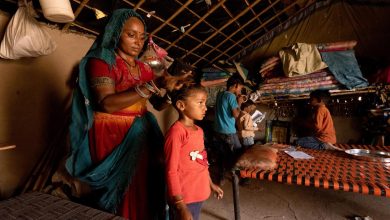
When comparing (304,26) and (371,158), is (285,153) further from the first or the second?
(304,26)

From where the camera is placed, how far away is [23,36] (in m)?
1.44

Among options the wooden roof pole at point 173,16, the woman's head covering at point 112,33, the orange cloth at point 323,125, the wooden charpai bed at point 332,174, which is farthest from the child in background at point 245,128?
the woman's head covering at point 112,33

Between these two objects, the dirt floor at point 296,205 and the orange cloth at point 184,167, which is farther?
the dirt floor at point 296,205

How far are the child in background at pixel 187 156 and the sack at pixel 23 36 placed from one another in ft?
3.52

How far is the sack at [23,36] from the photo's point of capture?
144 cm

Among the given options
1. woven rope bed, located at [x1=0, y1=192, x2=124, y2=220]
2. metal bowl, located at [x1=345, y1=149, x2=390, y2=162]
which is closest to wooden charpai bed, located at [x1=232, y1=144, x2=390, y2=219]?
metal bowl, located at [x1=345, y1=149, x2=390, y2=162]

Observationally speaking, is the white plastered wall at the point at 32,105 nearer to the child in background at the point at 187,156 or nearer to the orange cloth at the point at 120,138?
the orange cloth at the point at 120,138

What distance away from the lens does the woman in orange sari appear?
3.52 feet

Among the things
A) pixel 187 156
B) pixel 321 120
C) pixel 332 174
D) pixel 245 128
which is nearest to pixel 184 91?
pixel 187 156

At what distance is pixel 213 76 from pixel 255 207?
7.17ft

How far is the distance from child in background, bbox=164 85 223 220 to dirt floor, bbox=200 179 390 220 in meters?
1.11

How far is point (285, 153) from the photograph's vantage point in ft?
6.70

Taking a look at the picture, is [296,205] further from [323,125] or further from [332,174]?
[323,125]

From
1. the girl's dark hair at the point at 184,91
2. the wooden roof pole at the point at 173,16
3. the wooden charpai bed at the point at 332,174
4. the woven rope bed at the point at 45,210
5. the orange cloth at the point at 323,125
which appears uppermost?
the wooden roof pole at the point at 173,16
